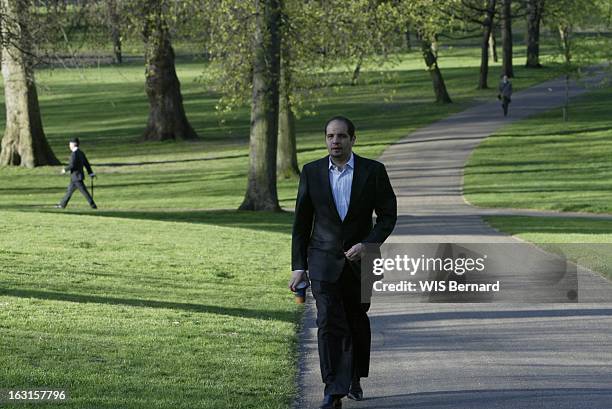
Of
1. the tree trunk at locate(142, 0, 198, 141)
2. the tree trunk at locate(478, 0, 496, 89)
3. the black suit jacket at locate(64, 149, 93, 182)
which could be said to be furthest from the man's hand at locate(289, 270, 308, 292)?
the tree trunk at locate(478, 0, 496, 89)

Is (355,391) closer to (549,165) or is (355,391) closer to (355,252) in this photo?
(355,252)

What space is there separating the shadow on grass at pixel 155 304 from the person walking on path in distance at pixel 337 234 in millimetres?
4420

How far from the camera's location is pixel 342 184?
8.41 meters

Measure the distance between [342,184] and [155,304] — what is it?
5405mm

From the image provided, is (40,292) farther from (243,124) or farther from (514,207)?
(243,124)

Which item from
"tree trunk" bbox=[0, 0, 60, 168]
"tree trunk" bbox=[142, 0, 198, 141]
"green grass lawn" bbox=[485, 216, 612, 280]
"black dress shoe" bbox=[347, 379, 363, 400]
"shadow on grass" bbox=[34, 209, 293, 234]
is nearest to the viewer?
"black dress shoe" bbox=[347, 379, 363, 400]

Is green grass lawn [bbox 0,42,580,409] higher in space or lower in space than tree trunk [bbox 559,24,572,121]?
higher

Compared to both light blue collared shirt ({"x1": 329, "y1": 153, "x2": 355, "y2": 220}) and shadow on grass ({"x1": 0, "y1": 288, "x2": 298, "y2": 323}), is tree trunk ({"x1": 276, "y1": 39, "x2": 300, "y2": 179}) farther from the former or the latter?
light blue collared shirt ({"x1": 329, "y1": 153, "x2": 355, "y2": 220})

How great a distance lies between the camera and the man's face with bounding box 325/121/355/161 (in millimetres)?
8281

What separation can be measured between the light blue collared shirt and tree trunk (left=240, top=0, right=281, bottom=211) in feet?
63.4

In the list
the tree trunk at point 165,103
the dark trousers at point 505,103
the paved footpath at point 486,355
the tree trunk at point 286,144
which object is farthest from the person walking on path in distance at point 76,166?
the dark trousers at point 505,103

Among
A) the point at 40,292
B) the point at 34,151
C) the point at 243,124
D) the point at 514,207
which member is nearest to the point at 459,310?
the point at 40,292

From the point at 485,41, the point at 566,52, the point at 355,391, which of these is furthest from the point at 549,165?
the point at 355,391

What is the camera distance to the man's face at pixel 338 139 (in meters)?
8.28
